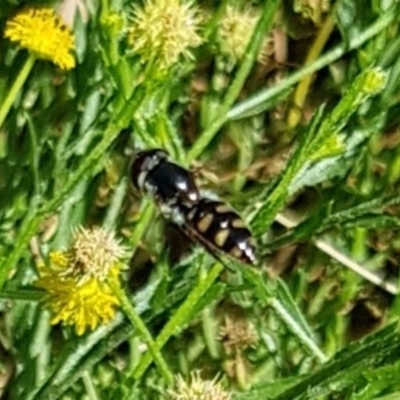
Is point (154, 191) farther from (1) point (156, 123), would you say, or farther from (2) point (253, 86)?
(2) point (253, 86)

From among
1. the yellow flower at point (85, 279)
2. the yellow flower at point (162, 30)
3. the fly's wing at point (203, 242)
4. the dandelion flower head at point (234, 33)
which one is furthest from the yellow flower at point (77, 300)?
the dandelion flower head at point (234, 33)

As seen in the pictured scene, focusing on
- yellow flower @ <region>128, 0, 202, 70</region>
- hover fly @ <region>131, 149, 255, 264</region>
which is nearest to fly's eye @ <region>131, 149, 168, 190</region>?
hover fly @ <region>131, 149, 255, 264</region>

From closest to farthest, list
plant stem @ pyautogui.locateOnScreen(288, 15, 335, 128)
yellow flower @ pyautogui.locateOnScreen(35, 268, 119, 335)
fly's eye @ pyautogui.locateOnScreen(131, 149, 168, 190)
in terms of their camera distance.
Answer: yellow flower @ pyautogui.locateOnScreen(35, 268, 119, 335) < fly's eye @ pyautogui.locateOnScreen(131, 149, 168, 190) < plant stem @ pyautogui.locateOnScreen(288, 15, 335, 128)

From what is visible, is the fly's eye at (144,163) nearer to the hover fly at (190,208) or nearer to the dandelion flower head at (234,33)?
the hover fly at (190,208)

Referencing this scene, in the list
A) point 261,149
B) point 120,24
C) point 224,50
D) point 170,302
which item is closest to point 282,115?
point 261,149

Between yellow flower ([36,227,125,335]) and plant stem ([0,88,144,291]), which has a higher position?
plant stem ([0,88,144,291])

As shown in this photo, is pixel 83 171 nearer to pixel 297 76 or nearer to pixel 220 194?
pixel 297 76

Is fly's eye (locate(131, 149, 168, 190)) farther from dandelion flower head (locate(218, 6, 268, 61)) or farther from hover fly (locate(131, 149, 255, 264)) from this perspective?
dandelion flower head (locate(218, 6, 268, 61))
